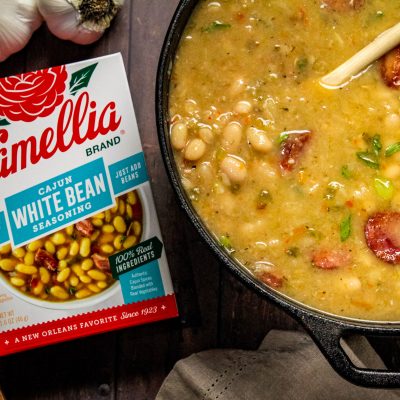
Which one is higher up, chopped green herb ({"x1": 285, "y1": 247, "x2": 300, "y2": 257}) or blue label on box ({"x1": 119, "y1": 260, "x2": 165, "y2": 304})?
chopped green herb ({"x1": 285, "y1": 247, "x2": 300, "y2": 257})

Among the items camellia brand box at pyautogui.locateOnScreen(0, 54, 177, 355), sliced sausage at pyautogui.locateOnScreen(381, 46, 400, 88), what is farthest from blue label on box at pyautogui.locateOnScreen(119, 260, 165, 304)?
sliced sausage at pyautogui.locateOnScreen(381, 46, 400, 88)

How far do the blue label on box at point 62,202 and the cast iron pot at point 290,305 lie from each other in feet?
1.24

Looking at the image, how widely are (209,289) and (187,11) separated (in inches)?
30.9

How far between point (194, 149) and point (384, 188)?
454 millimetres

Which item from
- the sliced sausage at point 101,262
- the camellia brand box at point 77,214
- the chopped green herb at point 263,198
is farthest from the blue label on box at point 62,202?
the chopped green herb at point 263,198

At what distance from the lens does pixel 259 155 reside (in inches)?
63.8

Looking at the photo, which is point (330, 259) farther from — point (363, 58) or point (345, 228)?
point (363, 58)

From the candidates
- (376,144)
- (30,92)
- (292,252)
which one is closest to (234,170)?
(292,252)

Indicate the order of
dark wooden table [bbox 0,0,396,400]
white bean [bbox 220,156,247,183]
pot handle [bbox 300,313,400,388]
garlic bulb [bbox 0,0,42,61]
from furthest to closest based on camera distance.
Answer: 1. dark wooden table [bbox 0,0,396,400]
2. garlic bulb [bbox 0,0,42,61]
3. white bean [bbox 220,156,247,183]
4. pot handle [bbox 300,313,400,388]

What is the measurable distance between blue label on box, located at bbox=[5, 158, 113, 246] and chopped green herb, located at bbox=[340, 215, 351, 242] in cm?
64

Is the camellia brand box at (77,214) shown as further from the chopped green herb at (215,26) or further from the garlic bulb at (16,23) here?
the chopped green herb at (215,26)

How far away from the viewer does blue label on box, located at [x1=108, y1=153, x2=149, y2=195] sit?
1.89m

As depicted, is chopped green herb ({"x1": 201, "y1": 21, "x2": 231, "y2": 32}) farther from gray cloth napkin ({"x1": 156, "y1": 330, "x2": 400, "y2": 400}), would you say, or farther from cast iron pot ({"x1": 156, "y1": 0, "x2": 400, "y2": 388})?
gray cloth napkin ({"x1": 156, "y1": 330, "x2": 400, "y2": 400})

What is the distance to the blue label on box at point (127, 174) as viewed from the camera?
189 cm
